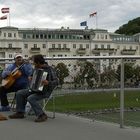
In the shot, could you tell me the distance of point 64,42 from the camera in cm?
13962

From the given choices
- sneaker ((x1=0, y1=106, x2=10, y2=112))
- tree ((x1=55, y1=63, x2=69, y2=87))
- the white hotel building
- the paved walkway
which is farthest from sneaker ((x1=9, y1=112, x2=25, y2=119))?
the white hotel building

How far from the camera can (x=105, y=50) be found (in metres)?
143

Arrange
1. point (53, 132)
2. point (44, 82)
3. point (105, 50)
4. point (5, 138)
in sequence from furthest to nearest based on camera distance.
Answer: point (105, 50) → point (44, 82) → point (53, 132) → point (5, 138)

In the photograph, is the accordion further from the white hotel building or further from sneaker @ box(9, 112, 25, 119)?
the white hotel building

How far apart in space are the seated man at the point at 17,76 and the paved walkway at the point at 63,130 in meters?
1.25

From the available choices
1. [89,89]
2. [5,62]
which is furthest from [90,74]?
[5,62]

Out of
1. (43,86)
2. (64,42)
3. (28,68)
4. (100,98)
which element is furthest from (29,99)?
(64,42)

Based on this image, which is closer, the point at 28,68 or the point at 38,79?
the point at 38,79

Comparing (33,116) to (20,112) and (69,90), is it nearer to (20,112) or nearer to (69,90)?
(20,112)

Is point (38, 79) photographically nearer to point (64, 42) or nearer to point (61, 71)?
point (61, 71)

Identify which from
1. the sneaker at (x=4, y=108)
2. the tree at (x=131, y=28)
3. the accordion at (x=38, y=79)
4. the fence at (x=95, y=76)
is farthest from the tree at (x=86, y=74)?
the tree at (x=131, y=28)

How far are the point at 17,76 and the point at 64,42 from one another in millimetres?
129281

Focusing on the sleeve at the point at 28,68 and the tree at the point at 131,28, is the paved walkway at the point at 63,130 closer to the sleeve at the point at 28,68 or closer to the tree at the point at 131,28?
the sleeve at the point at 28,68

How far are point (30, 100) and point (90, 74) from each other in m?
1.89
